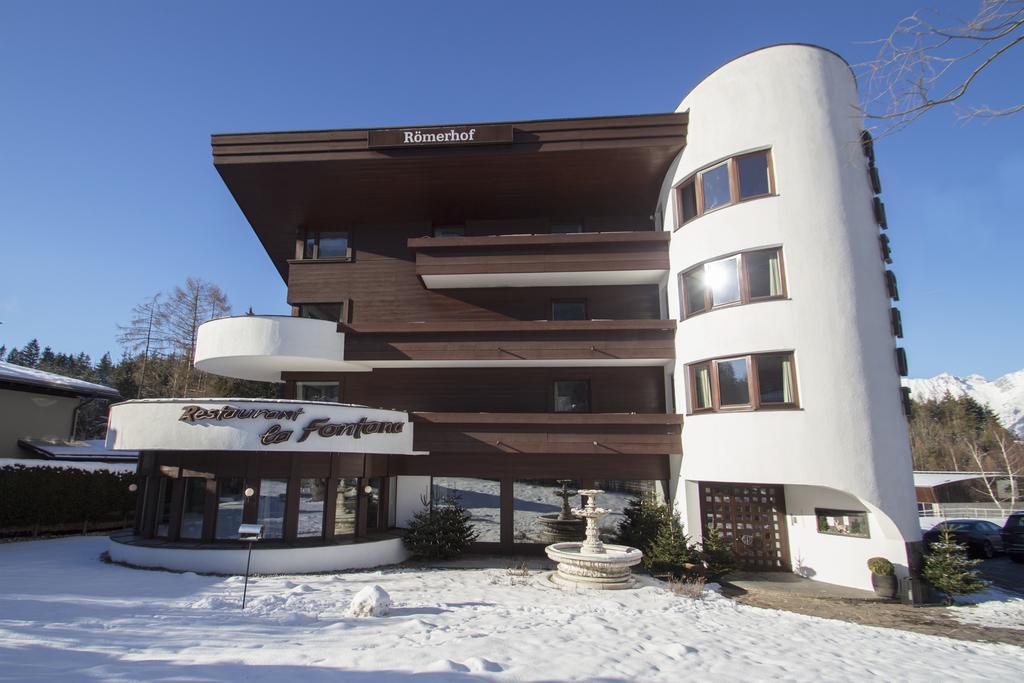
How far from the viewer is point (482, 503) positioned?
19875 millimetres

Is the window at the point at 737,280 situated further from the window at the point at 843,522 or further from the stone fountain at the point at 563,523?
the stone fountain at the point at 563,523

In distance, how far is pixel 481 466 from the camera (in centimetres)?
1984

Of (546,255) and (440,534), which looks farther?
(546,255)

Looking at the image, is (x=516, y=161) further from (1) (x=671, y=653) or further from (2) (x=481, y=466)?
(1) (x=671, y=653)

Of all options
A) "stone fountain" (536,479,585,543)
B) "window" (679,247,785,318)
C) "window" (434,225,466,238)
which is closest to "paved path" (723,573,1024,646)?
"stone fountain" (536,479,585,543)

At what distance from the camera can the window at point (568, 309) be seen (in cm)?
2220

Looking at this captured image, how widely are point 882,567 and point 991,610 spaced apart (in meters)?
2.58

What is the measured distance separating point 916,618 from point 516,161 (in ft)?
59.9

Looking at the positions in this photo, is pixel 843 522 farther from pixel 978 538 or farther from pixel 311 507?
pixel 311 507

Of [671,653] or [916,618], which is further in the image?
[916,618]

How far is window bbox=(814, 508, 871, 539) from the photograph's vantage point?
15.8 metres

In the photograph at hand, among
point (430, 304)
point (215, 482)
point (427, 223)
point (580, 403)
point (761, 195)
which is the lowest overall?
point (215, 482)

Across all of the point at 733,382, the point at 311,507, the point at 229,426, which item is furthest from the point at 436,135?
the point at 311,507

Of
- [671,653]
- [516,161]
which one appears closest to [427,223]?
[516,161]
